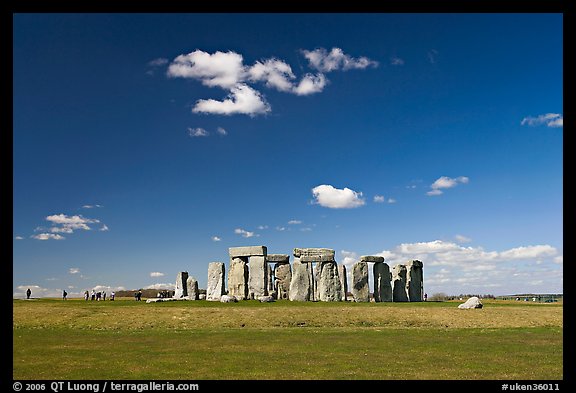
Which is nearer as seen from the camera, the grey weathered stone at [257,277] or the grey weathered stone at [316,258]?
the grey weathered stone at [316,258]

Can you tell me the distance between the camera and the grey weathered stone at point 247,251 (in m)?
36.5

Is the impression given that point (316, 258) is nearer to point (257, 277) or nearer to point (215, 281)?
point (257, 277)

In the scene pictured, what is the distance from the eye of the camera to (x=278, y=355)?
15.0 m

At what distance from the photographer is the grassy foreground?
41.4 ft

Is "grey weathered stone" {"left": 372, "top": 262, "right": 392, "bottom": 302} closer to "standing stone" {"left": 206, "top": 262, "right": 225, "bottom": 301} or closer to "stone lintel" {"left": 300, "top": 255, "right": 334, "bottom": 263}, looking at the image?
"stone lintel" {"left": 300, "top": 255, "right": 334, "bottom": 263}

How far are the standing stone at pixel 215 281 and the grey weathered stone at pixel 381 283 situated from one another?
1063 centimetres

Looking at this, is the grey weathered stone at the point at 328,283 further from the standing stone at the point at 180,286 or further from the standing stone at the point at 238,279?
the standing stone at the point at 180,286

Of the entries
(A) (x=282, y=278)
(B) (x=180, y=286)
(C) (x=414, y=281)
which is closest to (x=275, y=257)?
(A) (x=282, y=278)

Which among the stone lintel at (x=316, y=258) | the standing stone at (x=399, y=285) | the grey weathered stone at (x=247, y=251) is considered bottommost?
the standing stone at (x=399, y=285)

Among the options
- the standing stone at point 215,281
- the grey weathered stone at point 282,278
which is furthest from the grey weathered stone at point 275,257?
the standing stone at point 215,281

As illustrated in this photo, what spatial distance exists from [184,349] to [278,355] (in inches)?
126
